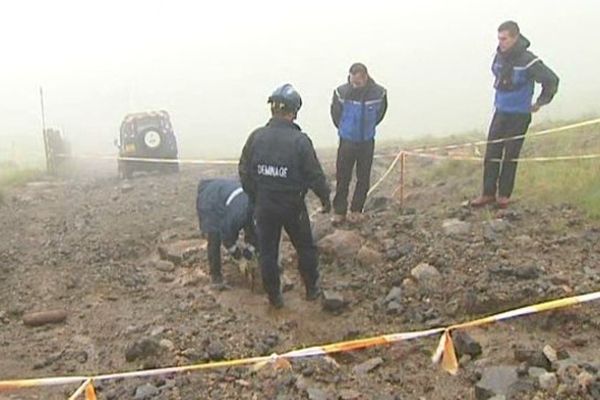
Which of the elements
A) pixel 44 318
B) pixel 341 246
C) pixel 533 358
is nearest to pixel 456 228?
pixel 341 246

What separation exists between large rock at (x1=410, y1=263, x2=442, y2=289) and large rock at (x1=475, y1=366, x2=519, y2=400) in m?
1.94

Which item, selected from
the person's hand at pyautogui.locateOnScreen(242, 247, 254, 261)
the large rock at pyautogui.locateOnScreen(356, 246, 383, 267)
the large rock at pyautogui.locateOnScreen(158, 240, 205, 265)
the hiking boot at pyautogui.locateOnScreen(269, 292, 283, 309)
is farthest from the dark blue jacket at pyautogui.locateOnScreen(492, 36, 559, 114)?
the large rock at pyautogui.locateOnScreen(158, 240, 205, 265)

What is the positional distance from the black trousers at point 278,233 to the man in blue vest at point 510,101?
273 centimetres

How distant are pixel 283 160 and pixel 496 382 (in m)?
2.67

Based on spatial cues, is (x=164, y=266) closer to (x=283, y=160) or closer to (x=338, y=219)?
(x=338, y=219)

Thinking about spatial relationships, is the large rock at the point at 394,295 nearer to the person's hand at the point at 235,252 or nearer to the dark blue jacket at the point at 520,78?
the person's hand at the point at 235,252

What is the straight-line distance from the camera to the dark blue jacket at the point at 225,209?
23.2 feet

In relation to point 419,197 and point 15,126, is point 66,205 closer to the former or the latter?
point 419,197

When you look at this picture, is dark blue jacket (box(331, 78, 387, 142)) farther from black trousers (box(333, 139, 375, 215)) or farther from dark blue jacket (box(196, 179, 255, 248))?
dark blue jacket (box(196, 179, 255, 248))

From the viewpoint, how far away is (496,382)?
4.49 metres

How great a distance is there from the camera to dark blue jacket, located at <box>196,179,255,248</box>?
709 cm

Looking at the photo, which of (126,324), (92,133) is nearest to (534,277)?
(126,324)

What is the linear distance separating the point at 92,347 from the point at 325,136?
2361 cm

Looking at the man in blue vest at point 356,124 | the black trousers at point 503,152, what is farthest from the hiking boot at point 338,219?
the black trousers at point 503,152
